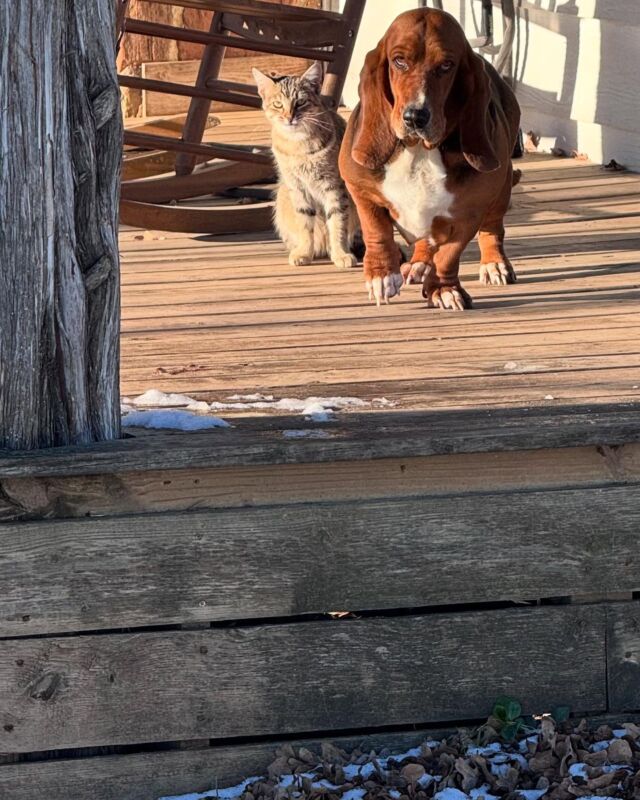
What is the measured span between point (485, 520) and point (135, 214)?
118 inches

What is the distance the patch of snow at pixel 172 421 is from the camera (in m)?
2.82

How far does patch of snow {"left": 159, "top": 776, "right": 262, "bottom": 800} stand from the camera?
9.09ft

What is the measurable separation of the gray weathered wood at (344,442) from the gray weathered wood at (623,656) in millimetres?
380

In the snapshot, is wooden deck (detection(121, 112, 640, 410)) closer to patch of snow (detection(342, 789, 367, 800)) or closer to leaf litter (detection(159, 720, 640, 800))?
leaf litter (detection(159, 720, 640, 800))

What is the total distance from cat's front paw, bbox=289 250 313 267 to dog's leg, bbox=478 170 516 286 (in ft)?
2.33

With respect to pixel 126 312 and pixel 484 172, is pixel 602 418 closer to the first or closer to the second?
pixel 484 172

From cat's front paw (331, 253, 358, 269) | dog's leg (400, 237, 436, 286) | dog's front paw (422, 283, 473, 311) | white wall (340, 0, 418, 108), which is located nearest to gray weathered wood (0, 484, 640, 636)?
dog's front paw (422, 283, 473, 311)

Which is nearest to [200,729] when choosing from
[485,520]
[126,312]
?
[485,520]

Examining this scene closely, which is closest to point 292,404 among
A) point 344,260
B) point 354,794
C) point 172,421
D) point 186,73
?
point 172,421

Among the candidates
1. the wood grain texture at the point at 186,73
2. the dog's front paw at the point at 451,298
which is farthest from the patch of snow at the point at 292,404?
the wood grain texture at the point at 186,73

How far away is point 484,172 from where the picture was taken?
13.3 ft

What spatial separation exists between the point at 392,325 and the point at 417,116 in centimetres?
60

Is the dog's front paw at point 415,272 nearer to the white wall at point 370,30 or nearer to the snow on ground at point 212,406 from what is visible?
the snow on ground at point 212,406

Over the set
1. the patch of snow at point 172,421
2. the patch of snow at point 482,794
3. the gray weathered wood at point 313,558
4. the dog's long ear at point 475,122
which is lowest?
the patch of snow at point 482,794
